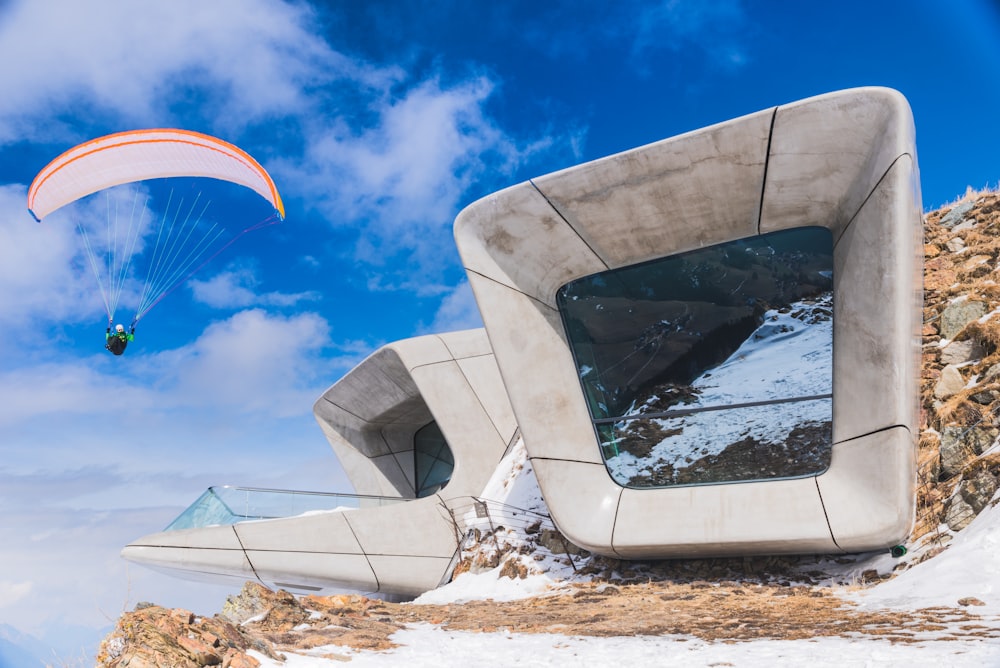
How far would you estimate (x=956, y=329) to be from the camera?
1259cm

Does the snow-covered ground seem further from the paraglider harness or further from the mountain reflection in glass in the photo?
the paraglider harness

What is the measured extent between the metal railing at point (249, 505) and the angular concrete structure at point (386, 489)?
2.0 inches

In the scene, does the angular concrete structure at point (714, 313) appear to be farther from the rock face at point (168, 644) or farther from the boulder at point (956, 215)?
the rock face at point (168, 644)

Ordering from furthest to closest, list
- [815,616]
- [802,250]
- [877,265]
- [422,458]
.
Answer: [422,458], [802,250], [877,265], [815,616]

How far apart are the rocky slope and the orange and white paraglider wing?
1056 cm

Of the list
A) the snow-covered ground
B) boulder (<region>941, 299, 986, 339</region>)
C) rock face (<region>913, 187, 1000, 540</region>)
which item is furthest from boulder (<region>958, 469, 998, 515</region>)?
boulder (<region>941, 299, 986, 339</region>)

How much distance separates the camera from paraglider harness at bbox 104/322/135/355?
56.4ft

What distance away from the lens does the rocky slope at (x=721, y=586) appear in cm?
574

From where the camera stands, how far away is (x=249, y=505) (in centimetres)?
1641

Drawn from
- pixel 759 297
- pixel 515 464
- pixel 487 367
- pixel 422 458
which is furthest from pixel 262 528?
pixel 759 297

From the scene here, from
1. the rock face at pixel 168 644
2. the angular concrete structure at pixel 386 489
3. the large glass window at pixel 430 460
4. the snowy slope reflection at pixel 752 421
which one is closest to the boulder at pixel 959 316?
the snowy slope reflection at pixel 752 421

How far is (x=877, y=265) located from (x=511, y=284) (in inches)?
216

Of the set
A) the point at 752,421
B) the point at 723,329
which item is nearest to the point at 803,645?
the point at 752,421

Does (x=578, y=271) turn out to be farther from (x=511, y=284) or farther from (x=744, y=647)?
(x=744, y=647)
